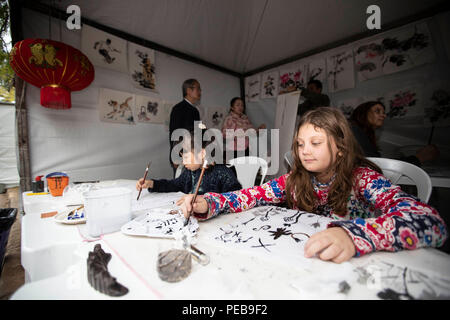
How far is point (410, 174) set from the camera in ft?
2.96

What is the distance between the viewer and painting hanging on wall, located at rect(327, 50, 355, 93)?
2662 mm

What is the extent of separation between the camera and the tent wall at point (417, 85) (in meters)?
2.02

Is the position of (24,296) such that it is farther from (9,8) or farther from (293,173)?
(9,8)

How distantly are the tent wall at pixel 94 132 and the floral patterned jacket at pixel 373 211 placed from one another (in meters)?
2.27

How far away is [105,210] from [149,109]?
251cm

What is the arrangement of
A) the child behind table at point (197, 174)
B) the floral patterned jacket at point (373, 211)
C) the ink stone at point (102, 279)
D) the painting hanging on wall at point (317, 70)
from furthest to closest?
the painting hanging on wall at point (317, 70) < the child behind table at point (197, 174) < the floral patterned jacket at point (373, 211) < the ink stone at point (102, 279)

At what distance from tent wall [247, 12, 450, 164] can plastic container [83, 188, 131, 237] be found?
300 centimetres

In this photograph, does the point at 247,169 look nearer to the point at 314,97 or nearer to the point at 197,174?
the point at 197,174

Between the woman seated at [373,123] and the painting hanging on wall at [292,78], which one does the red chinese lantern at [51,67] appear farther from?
the painting hanging on wall at [292,78]

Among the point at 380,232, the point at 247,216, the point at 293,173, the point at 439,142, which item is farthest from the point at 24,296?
the point at 439,142

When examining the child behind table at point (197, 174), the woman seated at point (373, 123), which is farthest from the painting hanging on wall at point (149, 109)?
the woman seated at point (373, 123)

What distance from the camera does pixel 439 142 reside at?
205cm

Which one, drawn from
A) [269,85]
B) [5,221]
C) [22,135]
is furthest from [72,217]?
[269,85]

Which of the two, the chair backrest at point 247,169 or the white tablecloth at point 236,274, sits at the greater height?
the chair backrest at point 247,169
